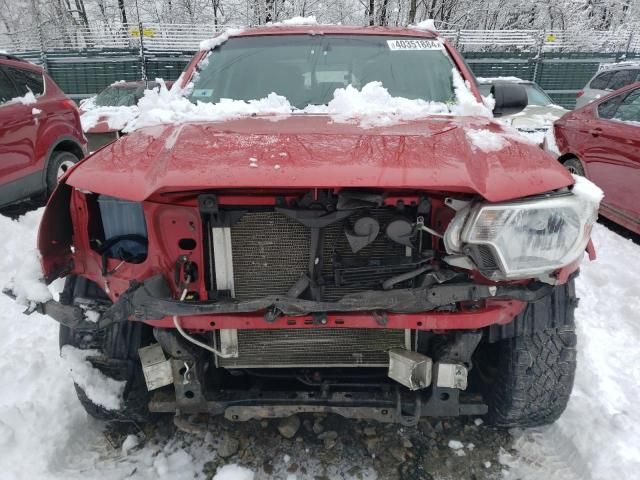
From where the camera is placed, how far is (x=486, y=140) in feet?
6.95

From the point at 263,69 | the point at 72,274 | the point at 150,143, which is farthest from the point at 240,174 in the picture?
the point at 263,69

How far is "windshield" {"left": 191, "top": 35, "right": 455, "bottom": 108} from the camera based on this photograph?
304 centimetres

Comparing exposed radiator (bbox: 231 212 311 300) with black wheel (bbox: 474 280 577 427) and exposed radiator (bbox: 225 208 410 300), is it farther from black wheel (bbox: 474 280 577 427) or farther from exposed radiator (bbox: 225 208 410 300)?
black wheel (bbox: 474 280 577 427)

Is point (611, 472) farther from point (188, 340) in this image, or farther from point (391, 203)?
point (188, 340)

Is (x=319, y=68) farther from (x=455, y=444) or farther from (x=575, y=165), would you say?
(x=575, y=165)

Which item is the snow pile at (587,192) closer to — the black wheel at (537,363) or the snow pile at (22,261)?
the black wheel at (537,363)

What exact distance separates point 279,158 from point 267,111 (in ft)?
3.24

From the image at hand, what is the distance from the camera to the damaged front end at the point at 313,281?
187 centimetres

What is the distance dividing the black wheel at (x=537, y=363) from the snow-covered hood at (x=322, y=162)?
64 cm

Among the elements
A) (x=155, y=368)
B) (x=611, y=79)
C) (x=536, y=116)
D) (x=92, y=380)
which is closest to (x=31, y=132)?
(x=92, y=380)

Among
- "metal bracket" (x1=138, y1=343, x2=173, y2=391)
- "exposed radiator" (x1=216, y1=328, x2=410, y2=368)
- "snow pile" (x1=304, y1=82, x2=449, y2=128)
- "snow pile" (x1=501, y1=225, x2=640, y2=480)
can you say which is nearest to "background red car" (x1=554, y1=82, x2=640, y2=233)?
"snow pile" (x1=501, y1=225, x2=640, y2=480)

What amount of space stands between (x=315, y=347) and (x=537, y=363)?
1010 mm

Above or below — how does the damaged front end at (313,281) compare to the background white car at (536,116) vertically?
above

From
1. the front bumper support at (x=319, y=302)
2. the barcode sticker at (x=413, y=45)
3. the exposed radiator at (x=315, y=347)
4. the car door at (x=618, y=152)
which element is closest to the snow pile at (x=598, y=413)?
the exposed radiator at (x=315, y=347)
